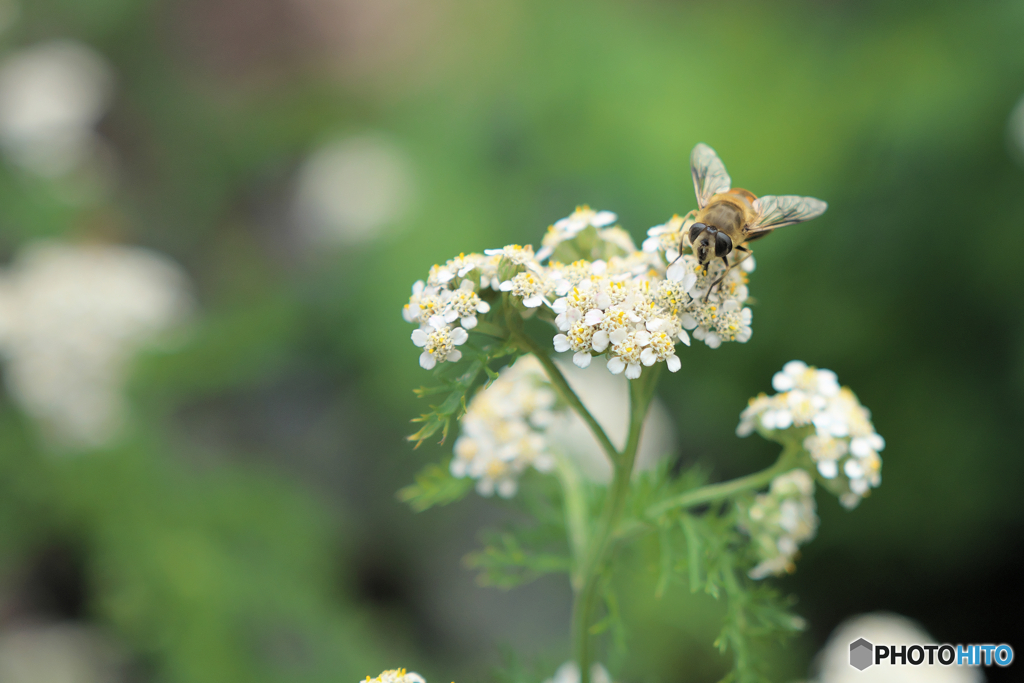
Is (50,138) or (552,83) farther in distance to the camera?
(552,83)

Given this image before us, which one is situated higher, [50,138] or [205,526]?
[50,138]

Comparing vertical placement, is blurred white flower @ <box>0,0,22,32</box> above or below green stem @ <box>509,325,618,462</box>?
above

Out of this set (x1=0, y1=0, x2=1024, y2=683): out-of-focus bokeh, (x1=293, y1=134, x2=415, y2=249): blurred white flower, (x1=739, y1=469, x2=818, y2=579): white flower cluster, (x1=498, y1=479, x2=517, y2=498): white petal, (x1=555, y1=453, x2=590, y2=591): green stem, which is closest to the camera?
(x1=739, y1=469, x2=818, y2=579): white flower cluster

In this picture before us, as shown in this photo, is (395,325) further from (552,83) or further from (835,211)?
(835,211)

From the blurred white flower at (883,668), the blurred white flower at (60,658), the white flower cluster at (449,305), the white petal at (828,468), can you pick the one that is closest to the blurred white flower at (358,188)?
the blurred white flower at (60,658)

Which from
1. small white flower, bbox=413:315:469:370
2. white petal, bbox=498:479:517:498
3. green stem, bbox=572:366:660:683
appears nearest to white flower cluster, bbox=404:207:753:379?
small white flower, bbox=413:315:469:370

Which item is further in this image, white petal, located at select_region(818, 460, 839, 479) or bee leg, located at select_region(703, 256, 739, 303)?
white petal, located at select_region(818, 460, 839, 479)

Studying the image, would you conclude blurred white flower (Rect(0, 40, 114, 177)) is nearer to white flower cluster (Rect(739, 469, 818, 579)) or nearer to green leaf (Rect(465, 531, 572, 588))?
green leaf (Rect(465, 531, 572, 588))

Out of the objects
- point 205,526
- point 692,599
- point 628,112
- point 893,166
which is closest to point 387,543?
point 205,526
